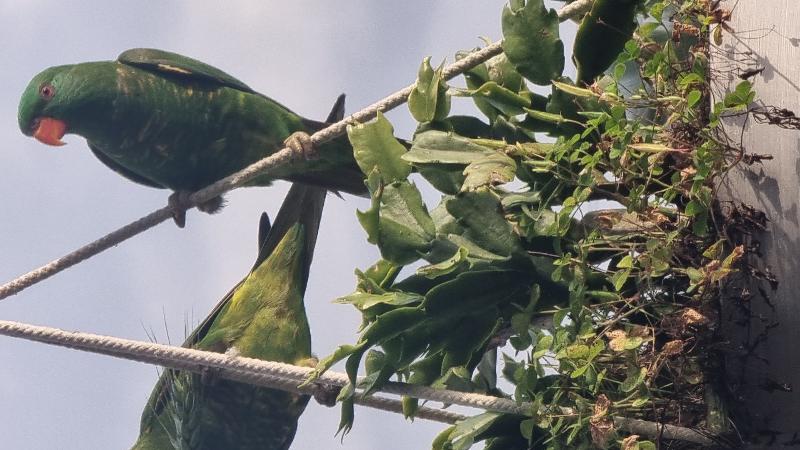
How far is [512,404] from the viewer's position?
1.33 meters

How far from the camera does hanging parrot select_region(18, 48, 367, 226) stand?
2613 mm

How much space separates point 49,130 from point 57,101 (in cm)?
9

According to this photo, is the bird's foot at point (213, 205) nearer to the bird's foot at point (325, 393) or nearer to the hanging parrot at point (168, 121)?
the hanging parrot at point (168, 121)

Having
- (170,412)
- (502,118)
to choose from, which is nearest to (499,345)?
(502,118)

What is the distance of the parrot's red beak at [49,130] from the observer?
104 inches

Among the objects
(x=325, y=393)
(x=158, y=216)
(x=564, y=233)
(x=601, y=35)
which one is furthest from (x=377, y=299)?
(x=158, y=216)

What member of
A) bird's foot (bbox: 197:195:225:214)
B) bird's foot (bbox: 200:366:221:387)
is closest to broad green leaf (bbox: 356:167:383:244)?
bird's foot (bbox: 200:366:221:387)

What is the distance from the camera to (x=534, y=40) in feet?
4.48

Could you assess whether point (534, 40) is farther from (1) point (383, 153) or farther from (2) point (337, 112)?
(2) point (337, 112)

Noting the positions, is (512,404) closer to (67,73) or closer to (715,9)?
(715,9)

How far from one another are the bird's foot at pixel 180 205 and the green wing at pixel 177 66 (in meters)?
0.37

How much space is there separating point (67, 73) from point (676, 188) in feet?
6.77

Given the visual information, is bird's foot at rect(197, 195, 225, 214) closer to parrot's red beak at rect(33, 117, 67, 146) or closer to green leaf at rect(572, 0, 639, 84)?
parrot's red beak at rect(33, 117, 67, 146)

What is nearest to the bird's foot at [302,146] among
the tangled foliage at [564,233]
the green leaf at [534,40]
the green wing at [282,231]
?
the green wing at [282,231]
